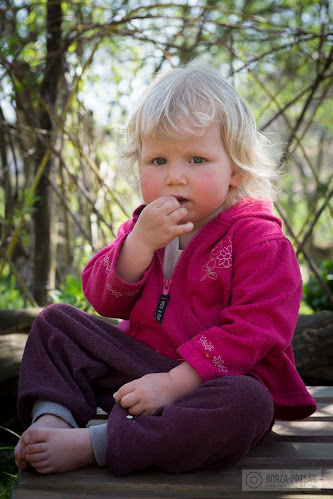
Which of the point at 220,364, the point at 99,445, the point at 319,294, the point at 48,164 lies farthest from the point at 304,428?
the point at 319,294

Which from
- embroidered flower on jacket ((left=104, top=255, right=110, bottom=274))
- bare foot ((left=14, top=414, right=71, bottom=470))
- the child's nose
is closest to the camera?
bare foot ((left=14, top=414, right=71, bottom=470))

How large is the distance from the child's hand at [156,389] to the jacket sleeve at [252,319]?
0.04m

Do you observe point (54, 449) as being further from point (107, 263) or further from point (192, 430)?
point (107, 263)

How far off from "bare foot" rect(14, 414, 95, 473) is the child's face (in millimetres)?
669

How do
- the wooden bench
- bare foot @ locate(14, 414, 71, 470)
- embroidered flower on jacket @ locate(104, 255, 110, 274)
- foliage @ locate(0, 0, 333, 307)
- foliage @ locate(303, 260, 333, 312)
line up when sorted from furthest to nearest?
foliage @ locate(303, 260, 333, 312), foliage @ locate(0, 0, 333, 307), embroidered flower on jacket @ locate(104, 255, 110, 274), bare foot @ locate(14, 414, 71, 470), the wooden bench

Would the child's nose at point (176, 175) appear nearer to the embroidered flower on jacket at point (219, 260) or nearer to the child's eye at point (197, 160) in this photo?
the child's eye at point (197, 160)

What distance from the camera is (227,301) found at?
1700 millimetres

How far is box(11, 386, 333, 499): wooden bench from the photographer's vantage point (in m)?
1.36

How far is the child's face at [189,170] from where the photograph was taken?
5.54 ft

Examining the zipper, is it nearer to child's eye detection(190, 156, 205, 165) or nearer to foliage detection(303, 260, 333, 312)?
child's eye detection(190, 156, 205, 165)

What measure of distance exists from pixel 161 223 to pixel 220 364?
40 centimetres

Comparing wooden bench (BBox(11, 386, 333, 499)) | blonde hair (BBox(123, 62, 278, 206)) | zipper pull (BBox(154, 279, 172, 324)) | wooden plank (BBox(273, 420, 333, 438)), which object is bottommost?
wooden plank (BBox(273, 420, 333, 438))

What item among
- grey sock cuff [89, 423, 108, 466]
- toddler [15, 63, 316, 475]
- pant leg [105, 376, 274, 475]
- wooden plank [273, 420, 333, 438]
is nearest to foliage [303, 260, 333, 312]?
wooden plank [273, 420, 333, 438]

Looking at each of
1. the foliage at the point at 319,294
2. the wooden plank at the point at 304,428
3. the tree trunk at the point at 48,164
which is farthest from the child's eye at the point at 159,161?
the foliage at the point at 319,294
